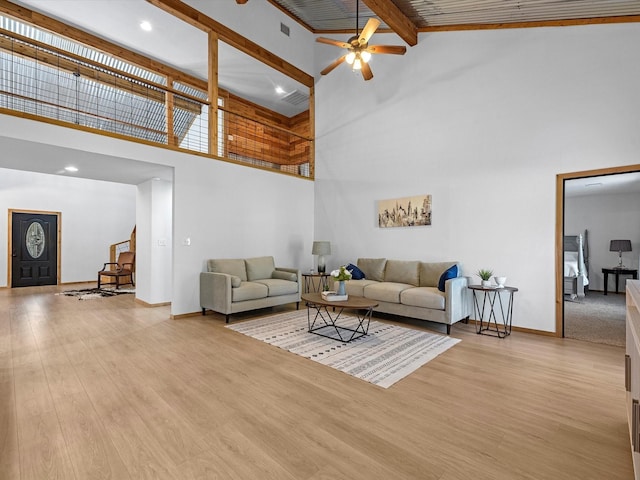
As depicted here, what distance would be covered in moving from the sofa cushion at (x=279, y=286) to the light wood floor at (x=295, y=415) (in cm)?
158

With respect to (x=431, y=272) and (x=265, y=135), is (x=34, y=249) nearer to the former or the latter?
(x=265, y=135)

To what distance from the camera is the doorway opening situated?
4.19m

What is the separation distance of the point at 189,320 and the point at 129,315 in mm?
1155

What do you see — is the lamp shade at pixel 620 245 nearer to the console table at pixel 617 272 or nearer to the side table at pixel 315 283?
the console table at pixel 617 272

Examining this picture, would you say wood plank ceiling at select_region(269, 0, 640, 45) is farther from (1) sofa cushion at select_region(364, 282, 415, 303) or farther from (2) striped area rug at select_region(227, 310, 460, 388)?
(2) striped area rug at select_region(227, 310, 460, 388)

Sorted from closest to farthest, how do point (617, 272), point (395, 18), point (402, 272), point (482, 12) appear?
point (482, 12), point (395, 18), point (402, 272), point (617, 272)

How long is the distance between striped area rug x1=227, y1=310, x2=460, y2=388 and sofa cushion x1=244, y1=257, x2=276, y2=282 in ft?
3.51

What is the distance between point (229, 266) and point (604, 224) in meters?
8.82

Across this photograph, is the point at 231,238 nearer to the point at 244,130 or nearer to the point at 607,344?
the point at 244,130

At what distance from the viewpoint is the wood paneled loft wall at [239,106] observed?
5.53m

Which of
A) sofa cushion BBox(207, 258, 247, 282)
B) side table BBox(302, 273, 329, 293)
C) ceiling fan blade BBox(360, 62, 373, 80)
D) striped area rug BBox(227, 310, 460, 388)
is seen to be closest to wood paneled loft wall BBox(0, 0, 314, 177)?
sofa cushion BBox(207, 258, 247, 282)

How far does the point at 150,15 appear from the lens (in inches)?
215

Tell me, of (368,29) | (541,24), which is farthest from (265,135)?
(541,24)

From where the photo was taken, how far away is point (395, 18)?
480 centimetres
